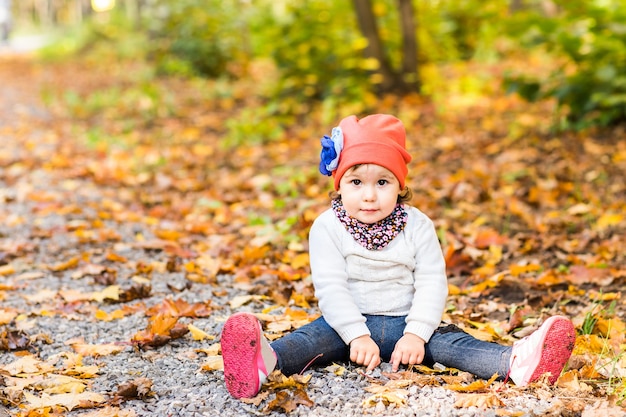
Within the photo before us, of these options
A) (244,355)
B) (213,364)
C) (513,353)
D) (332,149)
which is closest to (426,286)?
(513,353)

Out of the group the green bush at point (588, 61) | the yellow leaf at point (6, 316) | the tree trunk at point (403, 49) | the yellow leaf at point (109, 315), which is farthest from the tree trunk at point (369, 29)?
the yellow leaf at point (6, 316)

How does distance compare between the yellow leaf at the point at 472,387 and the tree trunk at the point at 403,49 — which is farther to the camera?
the tree trunk at the point at 403,49

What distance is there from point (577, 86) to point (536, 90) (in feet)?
1.38

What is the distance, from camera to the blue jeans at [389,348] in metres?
2.57

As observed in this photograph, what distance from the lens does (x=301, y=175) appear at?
6.26 m

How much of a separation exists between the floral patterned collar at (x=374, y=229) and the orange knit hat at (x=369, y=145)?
127mm

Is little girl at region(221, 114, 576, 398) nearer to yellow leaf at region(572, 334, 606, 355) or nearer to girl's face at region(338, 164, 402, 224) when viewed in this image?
girl's face at region(338, 164, 402, 224)

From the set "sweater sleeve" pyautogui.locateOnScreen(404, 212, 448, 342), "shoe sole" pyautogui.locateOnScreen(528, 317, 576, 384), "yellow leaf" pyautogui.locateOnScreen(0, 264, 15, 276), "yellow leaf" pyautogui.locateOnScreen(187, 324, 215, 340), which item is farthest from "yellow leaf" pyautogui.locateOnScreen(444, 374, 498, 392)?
"yellow leaf" pyautogui.locateOnScreen(0, 264, 15, 276)

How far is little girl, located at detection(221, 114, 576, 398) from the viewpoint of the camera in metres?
2.61

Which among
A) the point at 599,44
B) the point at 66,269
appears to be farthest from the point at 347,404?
the point at 599,44

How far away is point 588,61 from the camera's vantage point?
262 inches

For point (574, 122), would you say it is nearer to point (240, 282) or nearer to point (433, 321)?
point (240, 282)

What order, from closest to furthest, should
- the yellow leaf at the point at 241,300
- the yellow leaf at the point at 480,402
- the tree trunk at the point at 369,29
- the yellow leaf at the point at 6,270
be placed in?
1. the yellow leaf at the point at 480,402
2. the yellow leaf at the point at 241,300
3. the yellow leaf at the point at 6,270
4. the tree trunk at the point at 369,29

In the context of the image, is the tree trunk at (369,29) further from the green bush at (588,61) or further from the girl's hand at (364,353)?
the girl's hand at (364,353)
